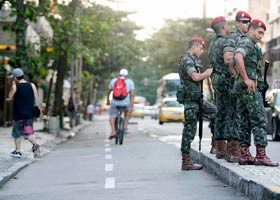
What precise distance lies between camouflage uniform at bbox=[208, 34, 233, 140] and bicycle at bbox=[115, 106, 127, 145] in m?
7.87

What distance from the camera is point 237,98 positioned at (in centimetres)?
1124

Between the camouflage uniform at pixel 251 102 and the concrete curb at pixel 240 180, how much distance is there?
48 centimetres

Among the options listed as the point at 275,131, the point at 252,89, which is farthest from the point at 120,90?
the point at 252,89

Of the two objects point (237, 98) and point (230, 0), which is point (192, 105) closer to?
point (237, 98)

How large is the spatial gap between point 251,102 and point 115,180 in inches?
90.4

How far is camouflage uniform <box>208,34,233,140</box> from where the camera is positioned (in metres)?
12.1

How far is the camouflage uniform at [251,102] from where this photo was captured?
10.8 m

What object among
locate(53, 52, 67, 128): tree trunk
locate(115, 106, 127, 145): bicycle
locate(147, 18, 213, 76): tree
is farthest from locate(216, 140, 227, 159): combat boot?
locate(147, 18, 213, 76): tree

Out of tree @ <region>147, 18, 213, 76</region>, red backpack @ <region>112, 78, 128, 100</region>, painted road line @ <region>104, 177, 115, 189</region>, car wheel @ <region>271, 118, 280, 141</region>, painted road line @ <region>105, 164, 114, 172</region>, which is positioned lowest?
painted road line @ <region>105, 164, 114, 172</region>

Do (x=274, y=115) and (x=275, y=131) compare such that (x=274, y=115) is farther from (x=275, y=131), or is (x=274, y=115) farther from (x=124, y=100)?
(x=124, y=100)

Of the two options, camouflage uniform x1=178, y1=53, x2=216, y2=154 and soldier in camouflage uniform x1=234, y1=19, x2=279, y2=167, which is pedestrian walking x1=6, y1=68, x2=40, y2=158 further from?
soldier in camouflage uniform x1=234, y1=19, x2=279, y2=167

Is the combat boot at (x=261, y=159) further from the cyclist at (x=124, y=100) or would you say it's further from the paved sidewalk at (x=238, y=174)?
the cyclist at (x=124, y=100)

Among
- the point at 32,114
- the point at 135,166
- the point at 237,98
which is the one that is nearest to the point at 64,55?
the point at 32,114

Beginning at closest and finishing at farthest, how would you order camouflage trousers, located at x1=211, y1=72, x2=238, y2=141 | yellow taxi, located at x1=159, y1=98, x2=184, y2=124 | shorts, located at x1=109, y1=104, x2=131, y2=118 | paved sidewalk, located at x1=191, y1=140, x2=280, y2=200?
paved sidewalk, located at x1=191, y1=140, x2=280, y2=200 < camouflage trousers, located at x1=211, y1=72, x2=238, y2=141 < shorts, located at x1=109, y1=104, x2=131, y2=118 < yellow taxi, located at x1=159, y1=98, x2=184, y2=124
